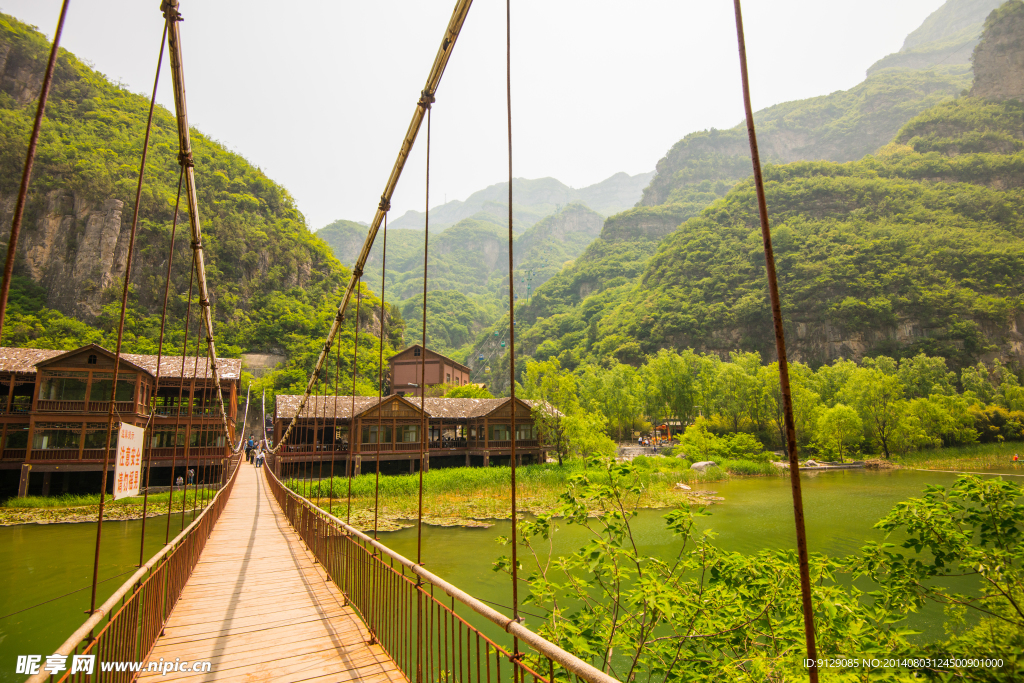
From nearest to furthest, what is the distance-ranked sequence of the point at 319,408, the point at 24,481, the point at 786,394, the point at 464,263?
the point at 786,394 → the point at 24,481 → the point at 319,408 → the point at 464,263

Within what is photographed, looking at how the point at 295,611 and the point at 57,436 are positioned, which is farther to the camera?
the point at 57,436

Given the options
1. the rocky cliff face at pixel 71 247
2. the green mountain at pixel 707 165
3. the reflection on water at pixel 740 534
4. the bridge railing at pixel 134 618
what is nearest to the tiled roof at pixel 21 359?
the reflection on water at pixel 740 534

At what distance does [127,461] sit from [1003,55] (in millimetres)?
134776

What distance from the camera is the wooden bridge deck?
3949mm

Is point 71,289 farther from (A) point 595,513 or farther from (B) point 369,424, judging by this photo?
(A) point 595,513

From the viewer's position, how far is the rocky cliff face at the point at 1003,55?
83.9 m

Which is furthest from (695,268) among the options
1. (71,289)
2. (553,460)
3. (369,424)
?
(71,289)

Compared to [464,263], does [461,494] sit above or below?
below

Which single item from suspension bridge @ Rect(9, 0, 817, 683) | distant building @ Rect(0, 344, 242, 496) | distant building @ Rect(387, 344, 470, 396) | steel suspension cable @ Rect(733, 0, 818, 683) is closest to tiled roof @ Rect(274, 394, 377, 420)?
distant building @ Rect(0, 344, 242, 496)

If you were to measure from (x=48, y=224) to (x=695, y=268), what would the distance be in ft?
258

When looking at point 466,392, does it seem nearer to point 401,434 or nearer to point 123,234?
point 401,434

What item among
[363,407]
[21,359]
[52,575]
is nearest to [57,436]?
[21,359]

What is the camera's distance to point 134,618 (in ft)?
12.2

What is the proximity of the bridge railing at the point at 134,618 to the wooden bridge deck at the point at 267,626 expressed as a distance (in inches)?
9.6
